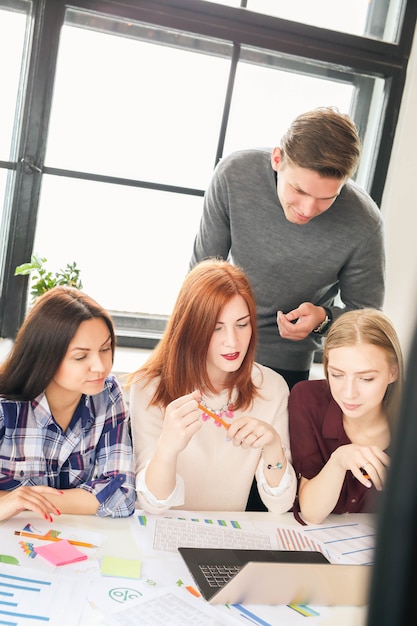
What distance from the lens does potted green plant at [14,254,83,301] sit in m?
2.32

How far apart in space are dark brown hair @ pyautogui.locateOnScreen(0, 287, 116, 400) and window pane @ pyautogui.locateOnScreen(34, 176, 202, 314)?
0.92 metres

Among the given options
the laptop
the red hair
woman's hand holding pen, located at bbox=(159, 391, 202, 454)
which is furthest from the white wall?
the laptop

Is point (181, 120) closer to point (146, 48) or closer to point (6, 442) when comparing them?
point (146, 48)

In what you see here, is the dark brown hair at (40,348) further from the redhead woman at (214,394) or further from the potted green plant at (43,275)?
the potted green plant at (43,275)

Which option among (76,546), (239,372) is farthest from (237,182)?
(76,546)

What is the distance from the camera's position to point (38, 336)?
5.35 ft

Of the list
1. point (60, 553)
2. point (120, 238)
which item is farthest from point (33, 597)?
point (120, 238)

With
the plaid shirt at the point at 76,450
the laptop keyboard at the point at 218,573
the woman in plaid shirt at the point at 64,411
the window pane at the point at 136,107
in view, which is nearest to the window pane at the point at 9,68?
the window pane at the point at 136,107

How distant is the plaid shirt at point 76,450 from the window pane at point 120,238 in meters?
0.98

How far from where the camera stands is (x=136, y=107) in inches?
101

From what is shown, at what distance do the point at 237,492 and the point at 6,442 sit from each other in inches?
23.3

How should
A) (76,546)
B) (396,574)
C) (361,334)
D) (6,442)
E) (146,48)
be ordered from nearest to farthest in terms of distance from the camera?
1. (396,574)
2. (76,546)
3. (6,442)
4. (361,334)
5. (146,48)

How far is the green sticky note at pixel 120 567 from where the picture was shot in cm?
125

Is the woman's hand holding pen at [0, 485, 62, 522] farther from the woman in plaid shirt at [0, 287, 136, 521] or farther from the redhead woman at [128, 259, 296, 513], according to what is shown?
the redhead woman at [128, 259, 296, 513]
